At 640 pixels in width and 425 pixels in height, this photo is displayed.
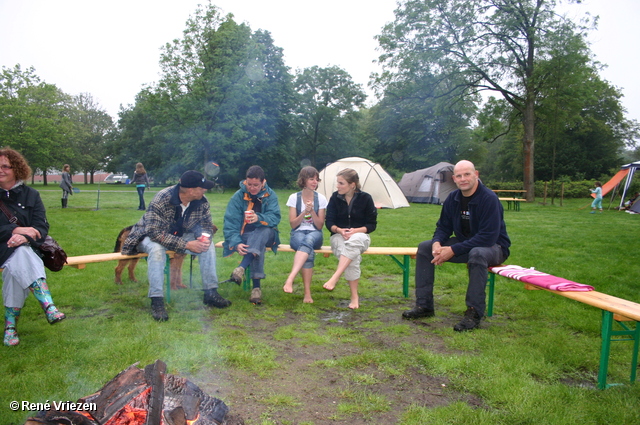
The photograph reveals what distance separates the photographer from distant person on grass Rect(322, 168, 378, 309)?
4465 millimetres

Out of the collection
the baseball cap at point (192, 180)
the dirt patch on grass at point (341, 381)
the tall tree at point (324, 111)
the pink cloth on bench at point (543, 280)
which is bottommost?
the dirt patch on grass at point (341, 381)

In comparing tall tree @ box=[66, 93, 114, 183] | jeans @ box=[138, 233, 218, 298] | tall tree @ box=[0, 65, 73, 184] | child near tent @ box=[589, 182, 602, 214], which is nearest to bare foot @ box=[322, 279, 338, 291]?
jeans @ box=[138, 233, 218, 298]

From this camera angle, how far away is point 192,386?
2066 mm

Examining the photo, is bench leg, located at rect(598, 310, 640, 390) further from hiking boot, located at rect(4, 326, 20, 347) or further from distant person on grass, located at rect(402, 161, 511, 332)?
hiking boot, located at rect(4, 326, 20, 347)

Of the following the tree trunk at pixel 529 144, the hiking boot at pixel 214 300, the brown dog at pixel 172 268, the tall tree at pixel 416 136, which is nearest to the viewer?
the hiking boot at pixel 214 300

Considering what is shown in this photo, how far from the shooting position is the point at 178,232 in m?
4.45

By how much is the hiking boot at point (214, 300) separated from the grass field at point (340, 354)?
0.29ft

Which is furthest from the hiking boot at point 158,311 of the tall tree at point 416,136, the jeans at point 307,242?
the tall tree at point 416,136

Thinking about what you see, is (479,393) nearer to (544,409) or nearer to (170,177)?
(544,409)

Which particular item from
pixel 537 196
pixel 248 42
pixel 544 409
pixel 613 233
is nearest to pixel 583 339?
pixel 544 409

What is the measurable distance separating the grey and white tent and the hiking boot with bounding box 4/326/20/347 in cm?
1711

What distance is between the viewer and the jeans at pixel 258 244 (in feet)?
15.0

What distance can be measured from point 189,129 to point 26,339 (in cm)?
2896

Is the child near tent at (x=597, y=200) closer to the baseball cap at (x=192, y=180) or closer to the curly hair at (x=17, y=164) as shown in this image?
the baseball cap at (x=192, y=180)
